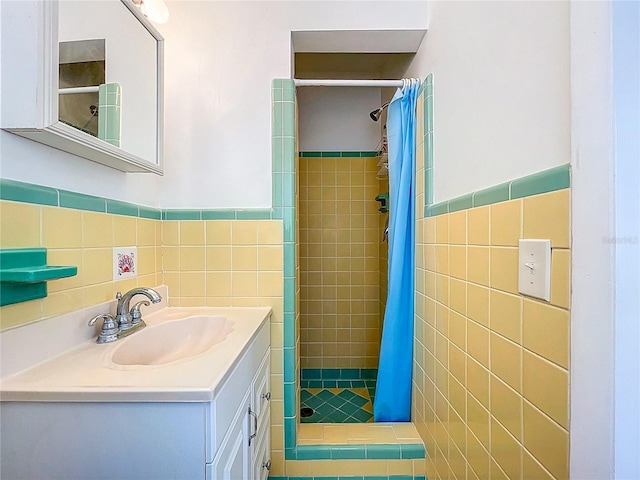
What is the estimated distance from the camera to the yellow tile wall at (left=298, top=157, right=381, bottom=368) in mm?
2492

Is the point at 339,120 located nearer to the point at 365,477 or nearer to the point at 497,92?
the point at 497,92

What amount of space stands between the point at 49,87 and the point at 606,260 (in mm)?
1168

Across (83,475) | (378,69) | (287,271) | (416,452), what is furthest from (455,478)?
(378,69)

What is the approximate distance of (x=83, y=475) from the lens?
67 centimetres

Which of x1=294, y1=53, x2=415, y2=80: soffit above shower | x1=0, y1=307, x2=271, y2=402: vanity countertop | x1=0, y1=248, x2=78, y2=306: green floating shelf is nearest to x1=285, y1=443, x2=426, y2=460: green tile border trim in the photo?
x1=0, y1=307, x2=271, y2=402: vanity countertop

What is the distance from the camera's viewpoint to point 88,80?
96 cm

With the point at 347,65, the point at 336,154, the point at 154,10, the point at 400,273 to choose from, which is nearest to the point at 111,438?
the point at 400,273

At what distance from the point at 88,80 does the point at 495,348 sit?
1329 mm

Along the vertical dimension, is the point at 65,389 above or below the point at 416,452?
above

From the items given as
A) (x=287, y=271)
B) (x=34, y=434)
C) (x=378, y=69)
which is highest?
(x=378, y=69)

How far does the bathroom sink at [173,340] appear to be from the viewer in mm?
1022

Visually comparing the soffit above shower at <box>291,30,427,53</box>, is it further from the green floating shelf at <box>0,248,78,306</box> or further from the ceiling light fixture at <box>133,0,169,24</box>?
the green floating shelf at <box>0,248,78,306</box>

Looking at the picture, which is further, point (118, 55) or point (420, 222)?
point (420, 222)

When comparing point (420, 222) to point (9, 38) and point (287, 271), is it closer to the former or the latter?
point (287, 271)
